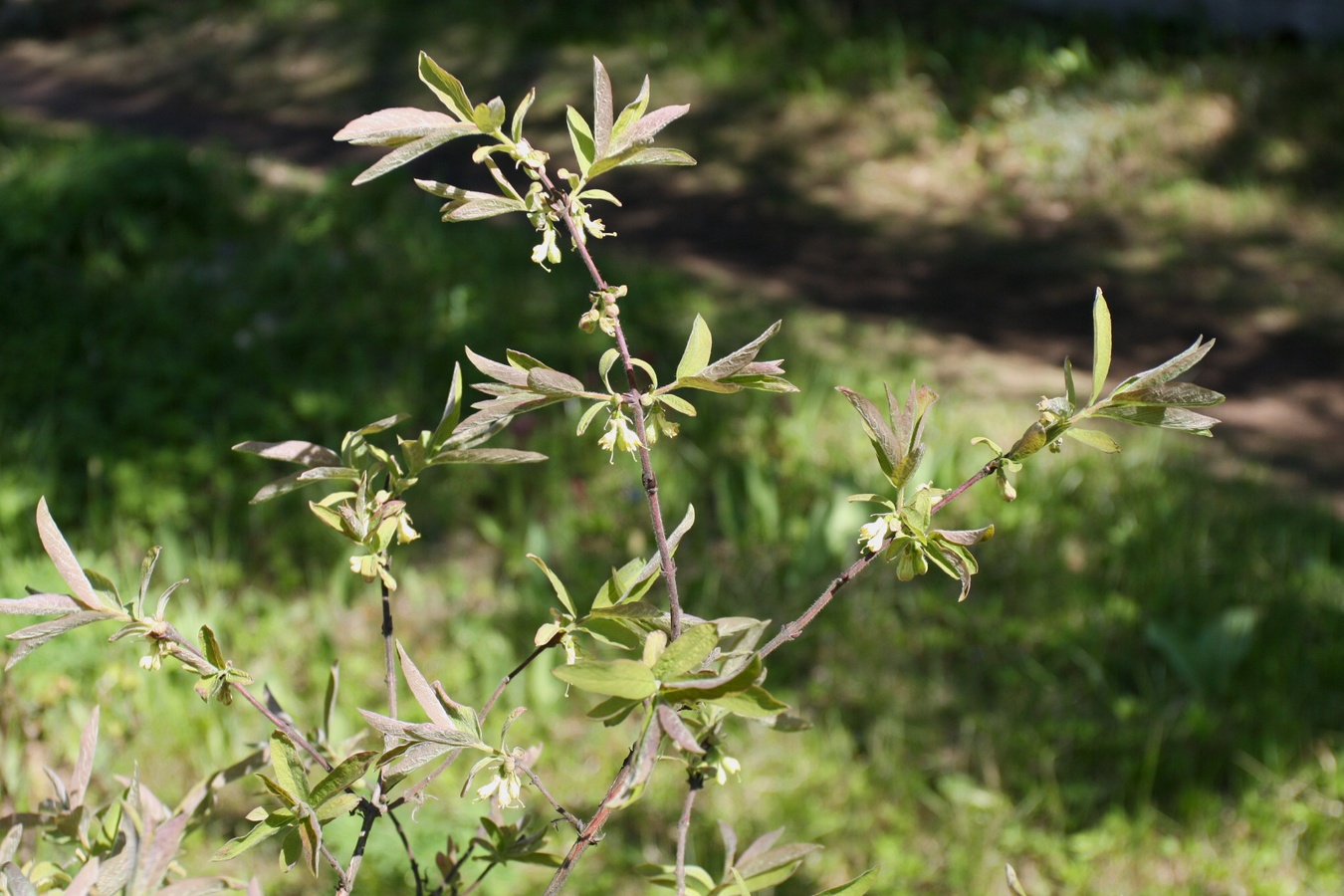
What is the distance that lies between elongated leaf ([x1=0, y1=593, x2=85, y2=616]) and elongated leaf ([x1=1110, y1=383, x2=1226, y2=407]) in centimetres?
75

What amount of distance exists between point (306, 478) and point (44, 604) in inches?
7.8

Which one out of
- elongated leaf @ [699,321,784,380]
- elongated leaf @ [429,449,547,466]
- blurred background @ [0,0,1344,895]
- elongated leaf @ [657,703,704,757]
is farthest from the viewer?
blurred background @ [0,0,1344,895]

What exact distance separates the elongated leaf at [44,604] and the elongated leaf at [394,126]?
386mm

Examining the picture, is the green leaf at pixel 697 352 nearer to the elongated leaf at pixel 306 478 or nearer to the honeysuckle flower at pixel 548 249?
the honeysuckle flower at pixel 548 249

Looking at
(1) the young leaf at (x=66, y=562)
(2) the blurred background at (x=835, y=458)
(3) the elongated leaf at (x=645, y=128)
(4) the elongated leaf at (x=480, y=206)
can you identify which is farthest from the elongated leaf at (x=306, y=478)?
(2) the blurred background at (x=835, y=458)

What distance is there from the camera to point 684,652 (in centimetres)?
68

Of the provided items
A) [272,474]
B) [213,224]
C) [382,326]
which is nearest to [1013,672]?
[272,474]

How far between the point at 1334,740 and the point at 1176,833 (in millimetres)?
527

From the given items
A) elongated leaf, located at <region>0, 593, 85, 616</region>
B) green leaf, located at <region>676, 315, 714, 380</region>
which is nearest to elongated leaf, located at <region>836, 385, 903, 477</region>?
green leaf, located at <region>676, 315, 714, 380</region>

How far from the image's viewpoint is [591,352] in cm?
381

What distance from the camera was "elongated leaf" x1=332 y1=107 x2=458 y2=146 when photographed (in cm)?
70

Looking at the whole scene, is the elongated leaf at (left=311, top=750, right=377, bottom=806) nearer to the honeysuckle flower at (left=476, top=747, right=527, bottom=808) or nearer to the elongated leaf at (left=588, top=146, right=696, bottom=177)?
the honeysuckle flower at (left=476, top=747, right=527, bottom=808)

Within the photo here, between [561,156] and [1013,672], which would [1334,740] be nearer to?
[1013,672]

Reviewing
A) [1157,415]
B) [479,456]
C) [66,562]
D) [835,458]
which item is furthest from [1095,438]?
[835,458]
